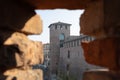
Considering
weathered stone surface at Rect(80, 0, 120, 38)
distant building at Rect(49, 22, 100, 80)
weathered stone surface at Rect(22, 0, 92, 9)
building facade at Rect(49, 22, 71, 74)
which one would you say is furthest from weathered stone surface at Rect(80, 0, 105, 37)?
building facade at Rect(49, 22, 71, 74)

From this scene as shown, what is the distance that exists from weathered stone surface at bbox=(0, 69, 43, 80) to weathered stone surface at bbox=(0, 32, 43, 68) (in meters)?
0.05

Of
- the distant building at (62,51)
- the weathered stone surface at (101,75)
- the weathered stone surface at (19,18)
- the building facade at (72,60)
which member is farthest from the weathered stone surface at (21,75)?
the distant building at (62,51)

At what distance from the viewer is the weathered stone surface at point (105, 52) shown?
43.6 inches

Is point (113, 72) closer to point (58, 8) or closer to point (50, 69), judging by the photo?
point (58, 8)

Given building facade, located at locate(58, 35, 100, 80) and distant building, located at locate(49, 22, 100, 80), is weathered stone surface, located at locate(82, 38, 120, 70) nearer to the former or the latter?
building facade, located at locate(58, 35, 100, 80)

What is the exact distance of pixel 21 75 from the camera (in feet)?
4.72

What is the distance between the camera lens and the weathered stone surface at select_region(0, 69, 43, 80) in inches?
53.7

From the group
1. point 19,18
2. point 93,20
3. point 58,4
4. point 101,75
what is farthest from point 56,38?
point 101,75

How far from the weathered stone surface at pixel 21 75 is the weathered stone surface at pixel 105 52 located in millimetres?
378

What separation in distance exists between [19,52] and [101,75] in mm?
491

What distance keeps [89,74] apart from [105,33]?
0.26 m

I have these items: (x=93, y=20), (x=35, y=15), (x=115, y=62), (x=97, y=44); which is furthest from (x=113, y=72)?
(x=35, y=15)

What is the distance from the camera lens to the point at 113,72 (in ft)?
3.73

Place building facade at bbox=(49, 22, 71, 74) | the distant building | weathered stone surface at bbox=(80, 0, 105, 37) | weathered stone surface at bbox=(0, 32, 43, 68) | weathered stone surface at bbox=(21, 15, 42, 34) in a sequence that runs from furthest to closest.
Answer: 1. building facade at bbox=(49, 22, 71, 74)
2. the distant building
3. weathered stone surface at bbox=(21, 15, 42, 34)
4. weathered stone surface at bbox=(0, 32, 43, 68)
5. weathered stone surface at bbox=(80, 0, 105, 37)
